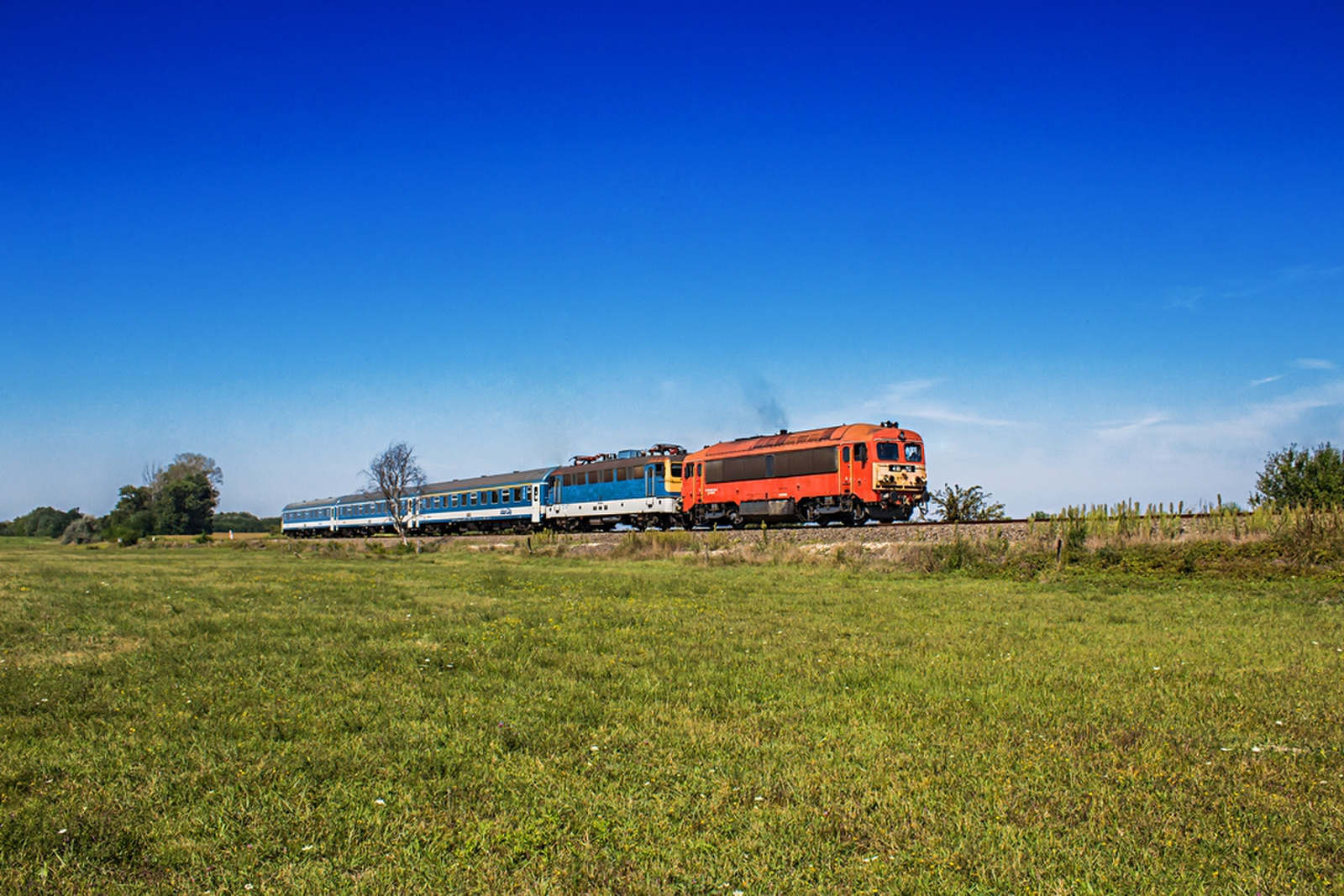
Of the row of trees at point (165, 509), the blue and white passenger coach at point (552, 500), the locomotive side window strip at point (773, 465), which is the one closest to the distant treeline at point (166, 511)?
the row of trees at point (165, 509)

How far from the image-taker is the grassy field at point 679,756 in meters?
4.86

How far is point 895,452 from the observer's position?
35.0m

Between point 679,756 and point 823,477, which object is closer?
point 679,756

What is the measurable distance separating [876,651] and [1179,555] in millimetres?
13326

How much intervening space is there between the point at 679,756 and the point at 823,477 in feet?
96.8

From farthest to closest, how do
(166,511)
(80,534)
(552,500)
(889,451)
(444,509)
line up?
(166,511) < (80,534) < (444,509) < (552,500) < (889,451)

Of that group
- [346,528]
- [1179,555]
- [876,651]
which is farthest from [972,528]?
[346,528]

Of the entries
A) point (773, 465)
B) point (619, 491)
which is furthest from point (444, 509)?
point (773, 465)

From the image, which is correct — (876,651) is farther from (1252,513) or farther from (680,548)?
(680,548)

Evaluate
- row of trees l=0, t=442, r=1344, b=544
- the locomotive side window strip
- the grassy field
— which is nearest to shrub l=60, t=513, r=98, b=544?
row of trees l=0, t=442, r=1344, b=544

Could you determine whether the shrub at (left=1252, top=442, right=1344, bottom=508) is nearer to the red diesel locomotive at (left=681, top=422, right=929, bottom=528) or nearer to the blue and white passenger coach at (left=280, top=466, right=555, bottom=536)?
the red diesel locomotive at (left=681, top=422, right=929, bottom=528)

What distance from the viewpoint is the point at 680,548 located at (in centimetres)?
3256

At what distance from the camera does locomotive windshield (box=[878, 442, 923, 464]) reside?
34469 millimetres

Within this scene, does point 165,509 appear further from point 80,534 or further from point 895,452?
point 895,452
